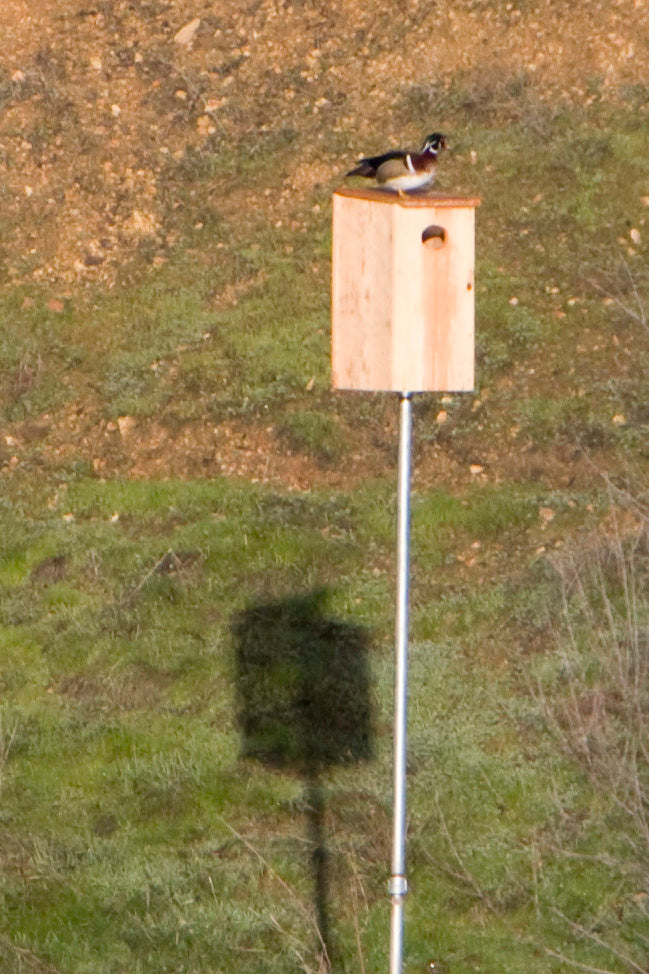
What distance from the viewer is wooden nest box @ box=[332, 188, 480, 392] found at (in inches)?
186

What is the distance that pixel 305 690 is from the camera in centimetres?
731

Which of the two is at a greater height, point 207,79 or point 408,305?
point 207,79

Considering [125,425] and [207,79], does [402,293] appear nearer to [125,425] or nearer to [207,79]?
[125,425]

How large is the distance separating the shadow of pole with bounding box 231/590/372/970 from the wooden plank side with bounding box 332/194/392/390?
2.64m

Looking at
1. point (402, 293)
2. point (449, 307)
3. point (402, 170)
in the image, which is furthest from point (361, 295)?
point (402, 170)

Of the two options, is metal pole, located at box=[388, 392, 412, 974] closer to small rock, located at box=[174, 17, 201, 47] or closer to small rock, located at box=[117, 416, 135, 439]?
small rock, located at box=[117, 416, 135, 439]

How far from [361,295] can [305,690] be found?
2.95 m

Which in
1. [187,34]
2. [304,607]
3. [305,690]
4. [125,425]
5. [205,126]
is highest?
[187,34]

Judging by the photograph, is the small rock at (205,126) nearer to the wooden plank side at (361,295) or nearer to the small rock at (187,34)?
the small rock at (187,34)

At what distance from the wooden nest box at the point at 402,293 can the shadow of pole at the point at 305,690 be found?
2.66m

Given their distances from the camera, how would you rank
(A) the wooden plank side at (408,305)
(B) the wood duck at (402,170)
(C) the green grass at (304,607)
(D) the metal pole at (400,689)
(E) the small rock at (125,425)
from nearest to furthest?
(D) the metal pole at (400,689) → (A) the wooden plank side at (408,305) → (B) the wood duck at (402,170) → (C) the green grass at (304,607) → (E) the small rock at (125,425)

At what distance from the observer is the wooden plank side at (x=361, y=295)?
15.5 ft

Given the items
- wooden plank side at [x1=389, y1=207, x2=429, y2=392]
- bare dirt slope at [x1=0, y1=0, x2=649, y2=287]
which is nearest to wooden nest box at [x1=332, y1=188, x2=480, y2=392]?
wooden plank side at [x1=389, y1=207, x2=429, y2=392]

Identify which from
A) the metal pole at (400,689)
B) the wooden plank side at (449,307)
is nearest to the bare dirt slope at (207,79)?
the wooden plank side at (449,307)
